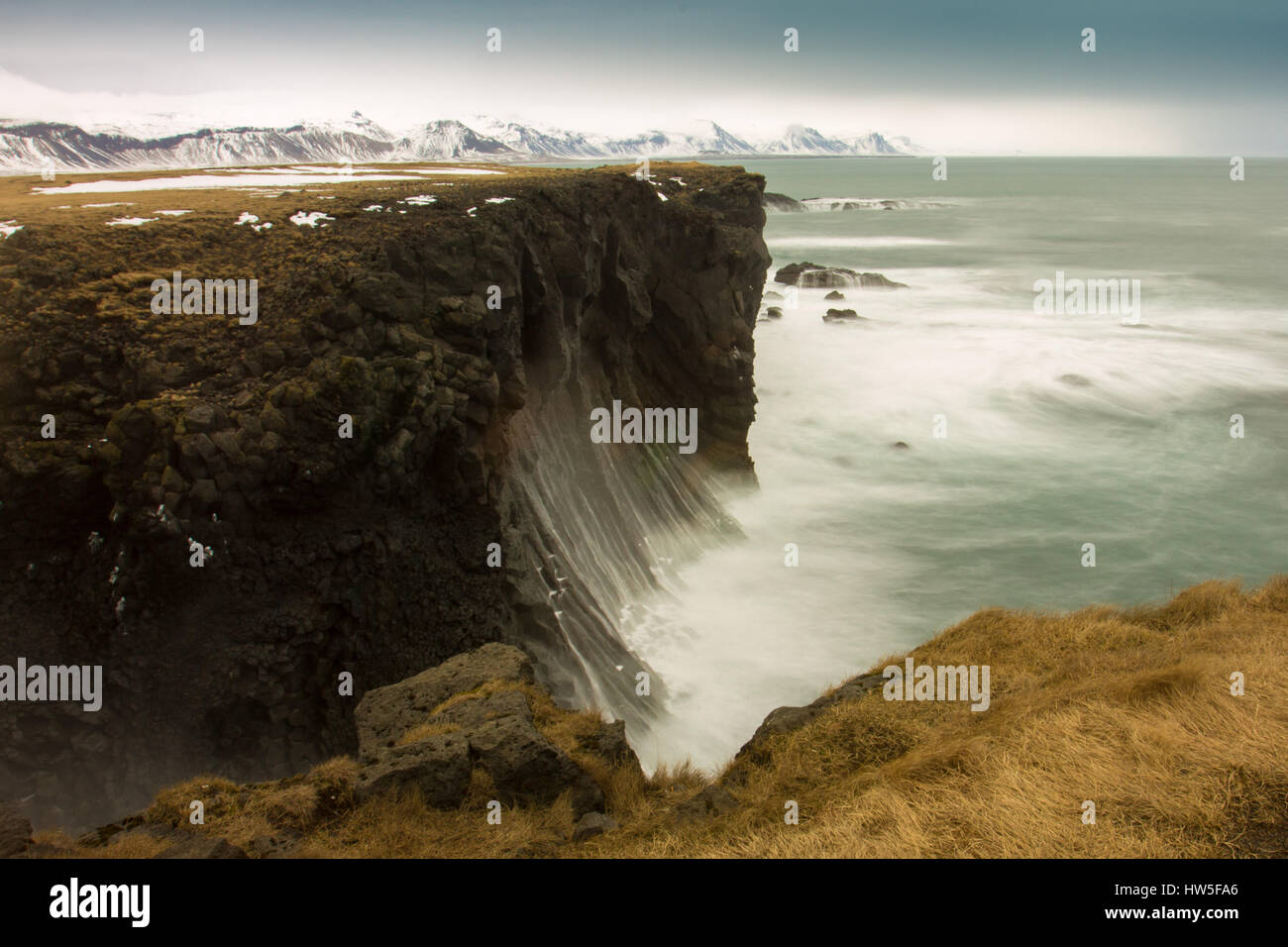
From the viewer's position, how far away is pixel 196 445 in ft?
45.2

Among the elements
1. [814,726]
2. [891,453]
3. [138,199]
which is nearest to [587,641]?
[814,726]

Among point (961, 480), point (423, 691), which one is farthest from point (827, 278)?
point (423, 691)

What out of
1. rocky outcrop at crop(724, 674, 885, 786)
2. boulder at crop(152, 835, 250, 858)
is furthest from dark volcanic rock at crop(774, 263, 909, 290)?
boulder at crop(152, 835, 250, 858)

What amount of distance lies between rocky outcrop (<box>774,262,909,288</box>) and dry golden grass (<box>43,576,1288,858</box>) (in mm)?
60751

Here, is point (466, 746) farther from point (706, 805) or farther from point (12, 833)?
point (12, 833)

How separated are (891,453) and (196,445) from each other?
2899 cm

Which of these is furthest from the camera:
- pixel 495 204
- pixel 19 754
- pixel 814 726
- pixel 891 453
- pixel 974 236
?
pixel 974 236

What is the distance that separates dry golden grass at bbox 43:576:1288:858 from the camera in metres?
7.59

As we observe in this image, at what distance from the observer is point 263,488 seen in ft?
47.4

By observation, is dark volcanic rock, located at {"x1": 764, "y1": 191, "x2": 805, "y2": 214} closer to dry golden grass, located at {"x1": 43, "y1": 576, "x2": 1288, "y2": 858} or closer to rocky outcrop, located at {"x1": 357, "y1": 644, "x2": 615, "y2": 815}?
dry golden grass, located at {"x1": 43, "y1": 576, "x2": 1288, "y2": 858}

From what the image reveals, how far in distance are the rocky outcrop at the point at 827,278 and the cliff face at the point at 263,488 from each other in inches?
2066
